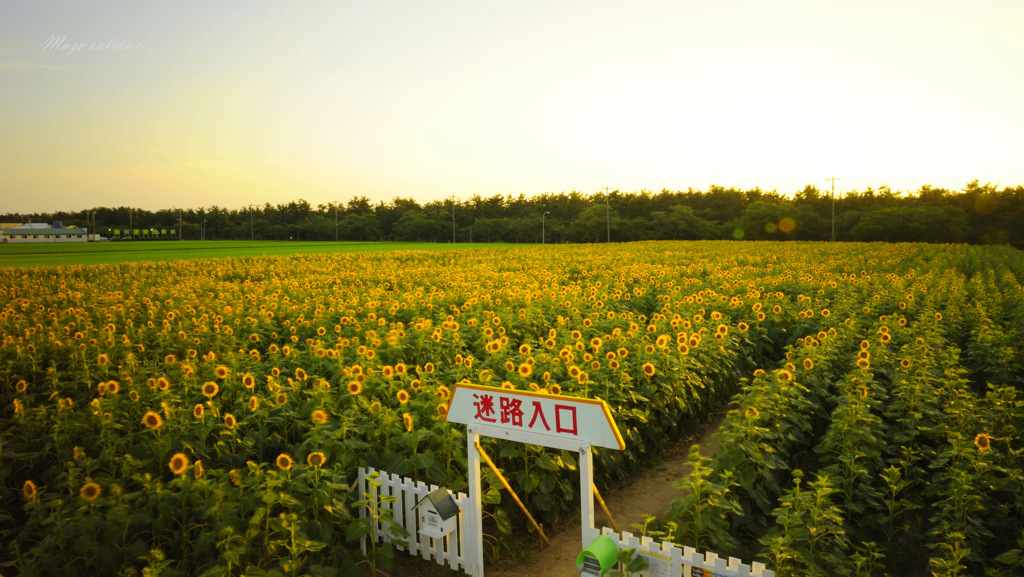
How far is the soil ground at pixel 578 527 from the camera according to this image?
4375 millimetres

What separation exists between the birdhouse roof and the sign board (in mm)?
691

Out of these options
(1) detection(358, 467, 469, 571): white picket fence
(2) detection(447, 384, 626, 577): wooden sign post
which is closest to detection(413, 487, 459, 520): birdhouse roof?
(1) detection(358, 467, 469, 571): white picket fence

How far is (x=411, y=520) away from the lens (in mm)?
4152

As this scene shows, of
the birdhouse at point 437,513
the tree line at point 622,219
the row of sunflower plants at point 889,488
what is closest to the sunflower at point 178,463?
the birdhouse at point 437,513

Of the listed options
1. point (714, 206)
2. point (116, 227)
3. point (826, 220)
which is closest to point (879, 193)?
point (826, 220)

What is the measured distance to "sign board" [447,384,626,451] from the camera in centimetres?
283

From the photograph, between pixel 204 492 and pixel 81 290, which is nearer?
pixel 204 492

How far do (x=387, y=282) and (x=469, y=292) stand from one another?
4.19m

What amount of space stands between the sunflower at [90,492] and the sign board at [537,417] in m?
2.14

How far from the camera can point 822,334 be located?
7.79 meters

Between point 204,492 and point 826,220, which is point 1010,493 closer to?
point 204,492

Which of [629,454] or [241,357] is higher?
[241,357]

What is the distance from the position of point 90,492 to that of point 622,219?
92188mm

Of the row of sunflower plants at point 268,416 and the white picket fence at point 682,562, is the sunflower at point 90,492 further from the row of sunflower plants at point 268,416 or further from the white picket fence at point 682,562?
the white picket fence at point 682,562
